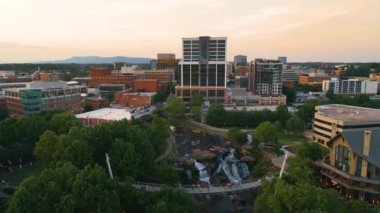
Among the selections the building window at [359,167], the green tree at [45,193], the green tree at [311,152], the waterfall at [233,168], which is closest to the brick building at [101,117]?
the waterfall at [233,168]

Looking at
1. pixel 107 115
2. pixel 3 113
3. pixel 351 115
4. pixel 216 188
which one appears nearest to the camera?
pixel 216 188

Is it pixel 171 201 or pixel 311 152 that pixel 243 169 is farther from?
pixel 171 201

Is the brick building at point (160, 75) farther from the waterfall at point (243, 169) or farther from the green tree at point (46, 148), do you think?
the green tree at point (46, 148)

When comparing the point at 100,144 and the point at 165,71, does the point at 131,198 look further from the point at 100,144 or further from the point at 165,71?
the point at 165,71

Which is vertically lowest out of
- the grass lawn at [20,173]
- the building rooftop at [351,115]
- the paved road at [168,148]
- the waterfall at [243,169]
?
the waterfall at [243,169]

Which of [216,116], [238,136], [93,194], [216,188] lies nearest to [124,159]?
[216,188]

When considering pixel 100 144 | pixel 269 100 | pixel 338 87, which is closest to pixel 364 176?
pixel 100 144
